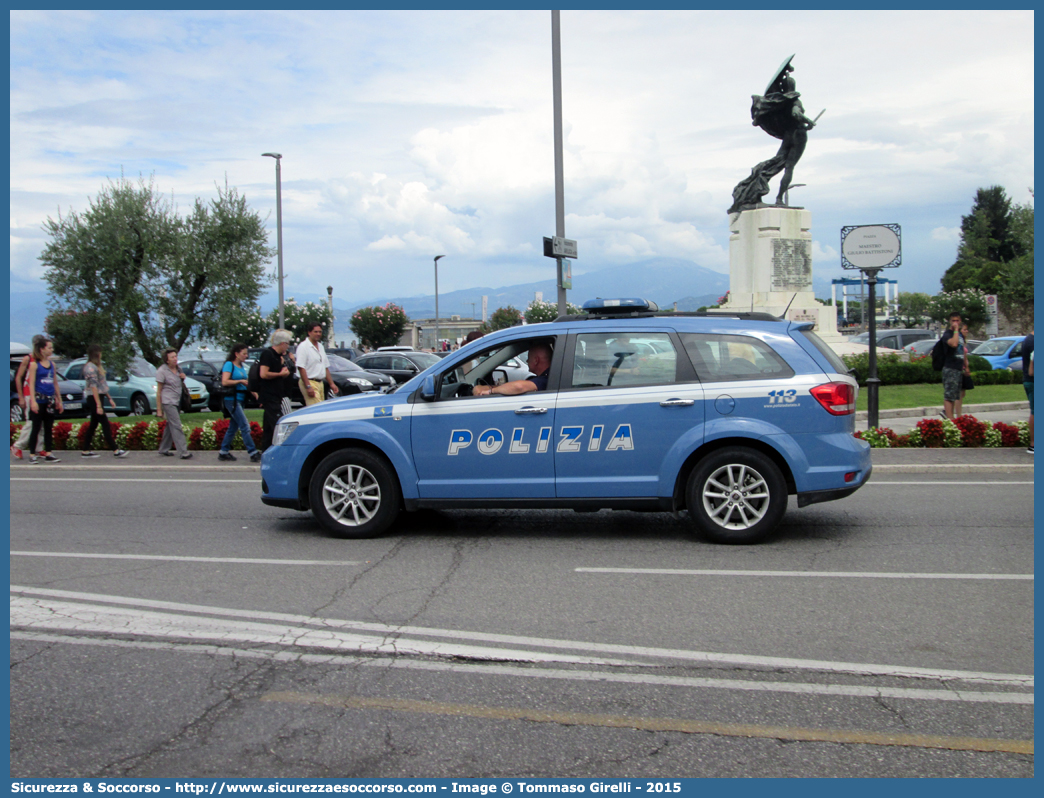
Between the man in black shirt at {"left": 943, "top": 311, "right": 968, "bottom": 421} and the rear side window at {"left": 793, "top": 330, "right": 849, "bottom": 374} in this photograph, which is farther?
the man in black shirt at {"left": 943, "top": 311, "right": 968, "bottom": 421}

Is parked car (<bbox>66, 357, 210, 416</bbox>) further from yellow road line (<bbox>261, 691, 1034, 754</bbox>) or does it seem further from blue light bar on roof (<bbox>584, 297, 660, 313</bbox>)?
yellow road line (<bbox>261, 691, 1034, 754</bbox>)

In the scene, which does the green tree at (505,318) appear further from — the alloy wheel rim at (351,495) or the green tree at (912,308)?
the alloy wheel rim at (351,495)

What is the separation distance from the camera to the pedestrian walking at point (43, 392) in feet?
44.4

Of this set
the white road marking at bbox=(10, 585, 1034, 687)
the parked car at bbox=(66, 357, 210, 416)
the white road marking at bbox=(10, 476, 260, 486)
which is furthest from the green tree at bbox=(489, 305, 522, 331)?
the white road marking at bbox=(10, 585, 1034, 687)

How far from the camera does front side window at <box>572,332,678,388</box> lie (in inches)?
289

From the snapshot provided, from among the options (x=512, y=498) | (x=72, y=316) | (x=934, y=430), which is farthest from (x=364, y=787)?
(x=72, y=316)

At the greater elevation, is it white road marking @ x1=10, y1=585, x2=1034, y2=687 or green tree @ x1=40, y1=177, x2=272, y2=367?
green tree @ x1=40, y1=177, x2=272, y2=367

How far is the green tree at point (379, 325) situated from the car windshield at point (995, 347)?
188 ft

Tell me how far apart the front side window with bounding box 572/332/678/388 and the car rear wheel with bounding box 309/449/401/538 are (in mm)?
1827

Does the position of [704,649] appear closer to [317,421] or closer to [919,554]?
[919,554]

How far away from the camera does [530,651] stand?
477 centimetres

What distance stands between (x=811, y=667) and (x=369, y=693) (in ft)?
7.04

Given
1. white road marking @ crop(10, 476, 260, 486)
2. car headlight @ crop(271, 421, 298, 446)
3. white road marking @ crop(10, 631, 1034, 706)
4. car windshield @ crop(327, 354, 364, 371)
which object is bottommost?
white road marking @ crop(10, 631, 1034, 706)

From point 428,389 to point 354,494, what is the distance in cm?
112
